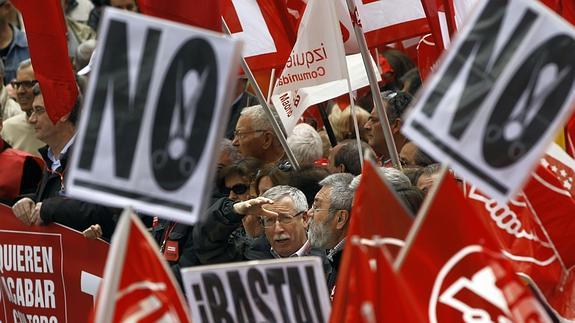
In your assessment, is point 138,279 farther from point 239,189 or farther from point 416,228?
point 239,189

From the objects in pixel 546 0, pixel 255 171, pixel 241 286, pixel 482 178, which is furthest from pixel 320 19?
pixel 482 178

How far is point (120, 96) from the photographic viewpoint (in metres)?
4.54

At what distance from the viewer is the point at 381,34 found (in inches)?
360

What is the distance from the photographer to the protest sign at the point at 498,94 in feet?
14.5

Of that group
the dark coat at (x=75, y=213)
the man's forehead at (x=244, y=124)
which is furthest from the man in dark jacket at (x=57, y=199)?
the man's forehead at (x=244, y=124)

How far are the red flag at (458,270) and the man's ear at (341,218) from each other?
208 cm

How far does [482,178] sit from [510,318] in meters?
0.51

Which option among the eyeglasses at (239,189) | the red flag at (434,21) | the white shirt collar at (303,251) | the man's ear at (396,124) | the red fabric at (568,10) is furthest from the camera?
the man's ear at (396,124)

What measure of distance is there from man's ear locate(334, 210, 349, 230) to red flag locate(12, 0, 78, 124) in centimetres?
177

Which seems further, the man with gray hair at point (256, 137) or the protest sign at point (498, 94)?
the man with gray hair at point (256, 137)

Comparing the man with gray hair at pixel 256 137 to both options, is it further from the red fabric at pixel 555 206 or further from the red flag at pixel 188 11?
the red fabric at pixel 555 206

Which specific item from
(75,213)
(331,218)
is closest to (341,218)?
(331,218)

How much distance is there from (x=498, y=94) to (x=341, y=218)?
2595 millimetres

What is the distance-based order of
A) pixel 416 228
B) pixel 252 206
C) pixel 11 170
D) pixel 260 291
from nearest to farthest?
pixel 416 228, pixel 260 291, pixel 252 206, pixel 11 170
